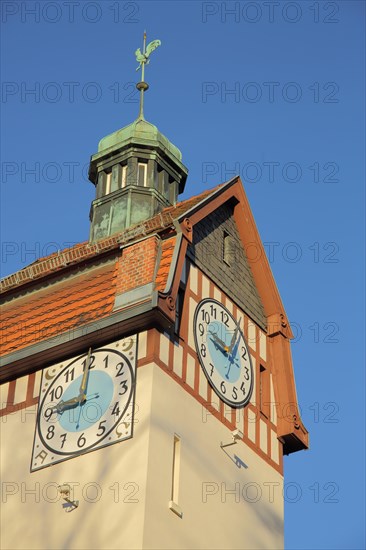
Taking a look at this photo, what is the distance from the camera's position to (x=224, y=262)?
37500 mm

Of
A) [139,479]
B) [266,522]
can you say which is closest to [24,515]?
[139,479]

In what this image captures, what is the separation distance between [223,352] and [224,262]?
2836mm

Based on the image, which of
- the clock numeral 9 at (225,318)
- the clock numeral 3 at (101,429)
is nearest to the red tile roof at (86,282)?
the clock numeral 9 at (225,318)

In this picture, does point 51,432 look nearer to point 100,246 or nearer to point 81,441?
point 81,441

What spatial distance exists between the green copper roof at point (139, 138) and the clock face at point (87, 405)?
30.0ft

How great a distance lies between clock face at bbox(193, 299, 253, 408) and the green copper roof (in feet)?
22.3

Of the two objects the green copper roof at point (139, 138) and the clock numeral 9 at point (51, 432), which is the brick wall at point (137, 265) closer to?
the clock numeral 9 at point (51, 432)

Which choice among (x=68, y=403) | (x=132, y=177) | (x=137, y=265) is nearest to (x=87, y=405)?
(x=68, y=403)

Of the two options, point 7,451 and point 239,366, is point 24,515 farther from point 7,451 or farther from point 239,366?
point 239,366

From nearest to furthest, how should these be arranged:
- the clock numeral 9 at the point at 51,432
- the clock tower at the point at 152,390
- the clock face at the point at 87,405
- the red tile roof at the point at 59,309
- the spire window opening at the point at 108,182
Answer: the clock tower at the point at 152,390, the clock face at the point at 87,405, the clock numeral 9 at the point at 51,432, the red tile roof at the point at 59,309, the spire window opening at the point at 108,182

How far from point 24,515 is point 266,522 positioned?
569 cm

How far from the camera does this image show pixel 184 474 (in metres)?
32.2

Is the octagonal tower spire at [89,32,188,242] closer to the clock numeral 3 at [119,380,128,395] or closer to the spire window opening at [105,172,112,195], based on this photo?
the spire window opening at [105,172,112,195]

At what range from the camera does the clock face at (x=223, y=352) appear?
114ft
